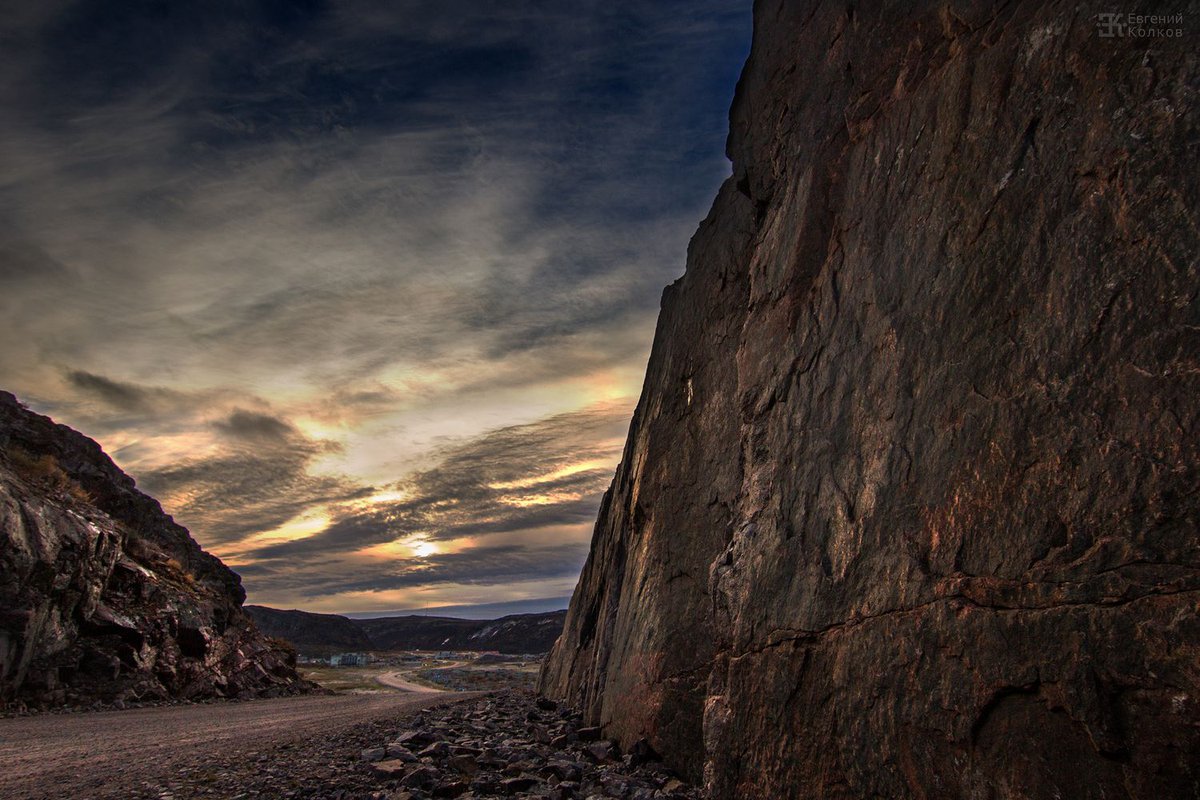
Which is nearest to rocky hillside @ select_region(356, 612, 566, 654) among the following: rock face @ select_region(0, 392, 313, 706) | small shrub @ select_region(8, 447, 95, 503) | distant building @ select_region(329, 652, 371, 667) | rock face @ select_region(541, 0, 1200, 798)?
distant building @ select_region(329, 652, 371, 667)

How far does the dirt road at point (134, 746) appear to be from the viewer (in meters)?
7.70

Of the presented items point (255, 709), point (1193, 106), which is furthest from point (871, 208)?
point (255, 709)

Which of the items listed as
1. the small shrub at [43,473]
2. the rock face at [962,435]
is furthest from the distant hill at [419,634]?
the rock face at [962,435]

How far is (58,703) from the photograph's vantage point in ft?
62.5

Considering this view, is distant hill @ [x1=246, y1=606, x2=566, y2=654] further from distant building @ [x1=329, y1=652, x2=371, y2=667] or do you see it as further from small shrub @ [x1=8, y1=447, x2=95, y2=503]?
small shrub @ [x1=8, y1=447, x2=95, y2=503]

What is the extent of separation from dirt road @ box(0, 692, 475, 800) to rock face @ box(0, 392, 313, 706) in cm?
297

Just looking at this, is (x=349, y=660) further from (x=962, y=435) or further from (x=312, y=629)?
(x=962, y=435)

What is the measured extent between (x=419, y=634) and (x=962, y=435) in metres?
206

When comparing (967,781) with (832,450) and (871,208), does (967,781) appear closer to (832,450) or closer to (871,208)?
(832,450)

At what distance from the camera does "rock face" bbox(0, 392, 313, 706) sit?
19.4 metres

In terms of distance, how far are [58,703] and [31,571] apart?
4018mm

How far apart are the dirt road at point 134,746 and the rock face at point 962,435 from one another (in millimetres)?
6229

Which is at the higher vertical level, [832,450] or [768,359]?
[768,359]

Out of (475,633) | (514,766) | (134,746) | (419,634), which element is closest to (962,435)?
(514,766)
